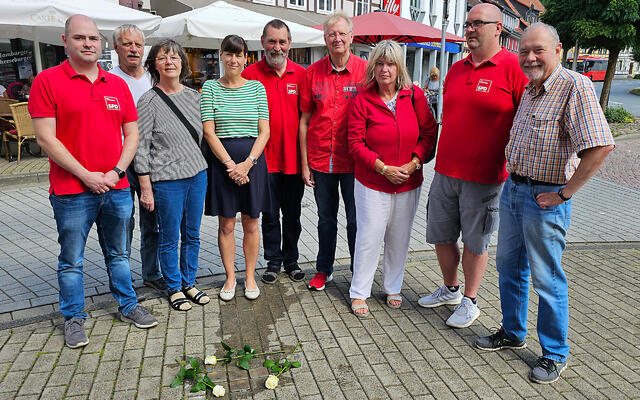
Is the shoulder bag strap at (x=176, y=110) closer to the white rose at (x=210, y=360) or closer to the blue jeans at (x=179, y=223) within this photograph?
the blue jeans at (x=179, y=223)

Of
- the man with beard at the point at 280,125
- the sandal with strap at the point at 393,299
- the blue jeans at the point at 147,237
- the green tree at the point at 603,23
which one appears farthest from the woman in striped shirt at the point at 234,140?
the green tree at the point at 603,23

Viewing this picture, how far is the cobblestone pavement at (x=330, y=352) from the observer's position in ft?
9.93

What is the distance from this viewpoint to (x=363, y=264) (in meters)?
4.05

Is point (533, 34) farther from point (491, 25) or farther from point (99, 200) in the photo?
point (99, 200)

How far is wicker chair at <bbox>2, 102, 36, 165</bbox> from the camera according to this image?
886 centimetres

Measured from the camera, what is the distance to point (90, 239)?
5.63 m

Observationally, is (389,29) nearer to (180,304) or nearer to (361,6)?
(180,304)

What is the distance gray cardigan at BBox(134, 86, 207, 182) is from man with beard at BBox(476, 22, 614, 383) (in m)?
2.27

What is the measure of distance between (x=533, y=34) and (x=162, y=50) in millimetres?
2477

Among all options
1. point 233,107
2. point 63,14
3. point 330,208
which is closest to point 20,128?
point 63,14

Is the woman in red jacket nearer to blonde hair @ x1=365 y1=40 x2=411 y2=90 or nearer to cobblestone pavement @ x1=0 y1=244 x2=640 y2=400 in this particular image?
blonde hair @ x1=365 y1=40 x2=411 y2=90

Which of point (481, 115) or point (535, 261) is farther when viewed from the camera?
point (481, 115)

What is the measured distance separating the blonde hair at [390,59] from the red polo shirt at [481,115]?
33 centimetres

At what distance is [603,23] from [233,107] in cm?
1664
